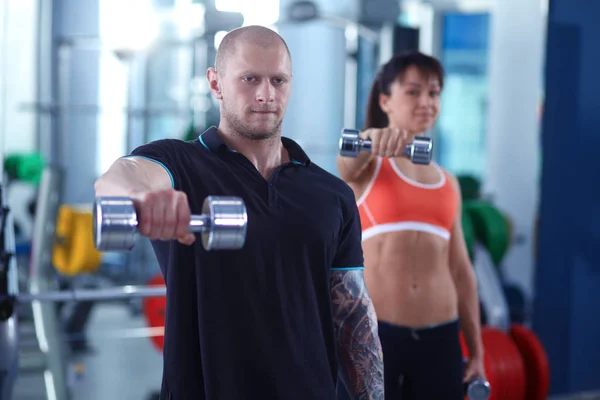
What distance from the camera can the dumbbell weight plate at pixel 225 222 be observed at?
0.84 m

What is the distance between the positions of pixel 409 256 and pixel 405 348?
0.82ft

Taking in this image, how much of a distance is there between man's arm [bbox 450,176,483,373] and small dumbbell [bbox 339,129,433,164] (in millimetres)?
487

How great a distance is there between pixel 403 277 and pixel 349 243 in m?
0.64

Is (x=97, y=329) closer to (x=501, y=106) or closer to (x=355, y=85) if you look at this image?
(x=355, y=85)

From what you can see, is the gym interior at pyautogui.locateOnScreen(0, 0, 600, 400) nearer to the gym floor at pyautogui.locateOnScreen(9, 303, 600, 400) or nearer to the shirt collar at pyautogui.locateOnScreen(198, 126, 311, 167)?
the gym floor at pyautogui.locateOnScreen(9, 303, 600, 400)

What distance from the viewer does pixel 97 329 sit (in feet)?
18.0

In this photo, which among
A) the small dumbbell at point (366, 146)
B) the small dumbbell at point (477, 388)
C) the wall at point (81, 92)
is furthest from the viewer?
the wall at point (81, 92)

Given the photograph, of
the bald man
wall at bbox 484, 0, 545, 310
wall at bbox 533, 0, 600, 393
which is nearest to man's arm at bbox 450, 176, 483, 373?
the bald man

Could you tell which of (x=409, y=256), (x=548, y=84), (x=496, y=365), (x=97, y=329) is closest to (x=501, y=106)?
(x=548, y=84)

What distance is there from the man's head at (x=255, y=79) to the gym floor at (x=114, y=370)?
208 cm

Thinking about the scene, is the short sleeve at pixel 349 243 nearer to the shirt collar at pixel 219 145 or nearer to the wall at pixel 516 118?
the shirt collar at pixel 219 145

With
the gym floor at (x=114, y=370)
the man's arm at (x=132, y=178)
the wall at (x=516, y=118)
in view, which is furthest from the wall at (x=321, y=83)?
the man's arm at (x=132, y=178)

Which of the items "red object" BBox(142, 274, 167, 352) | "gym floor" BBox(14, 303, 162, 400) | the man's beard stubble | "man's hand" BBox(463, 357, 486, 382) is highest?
the man's beard stubble

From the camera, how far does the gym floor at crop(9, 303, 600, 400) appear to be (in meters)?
3.88
